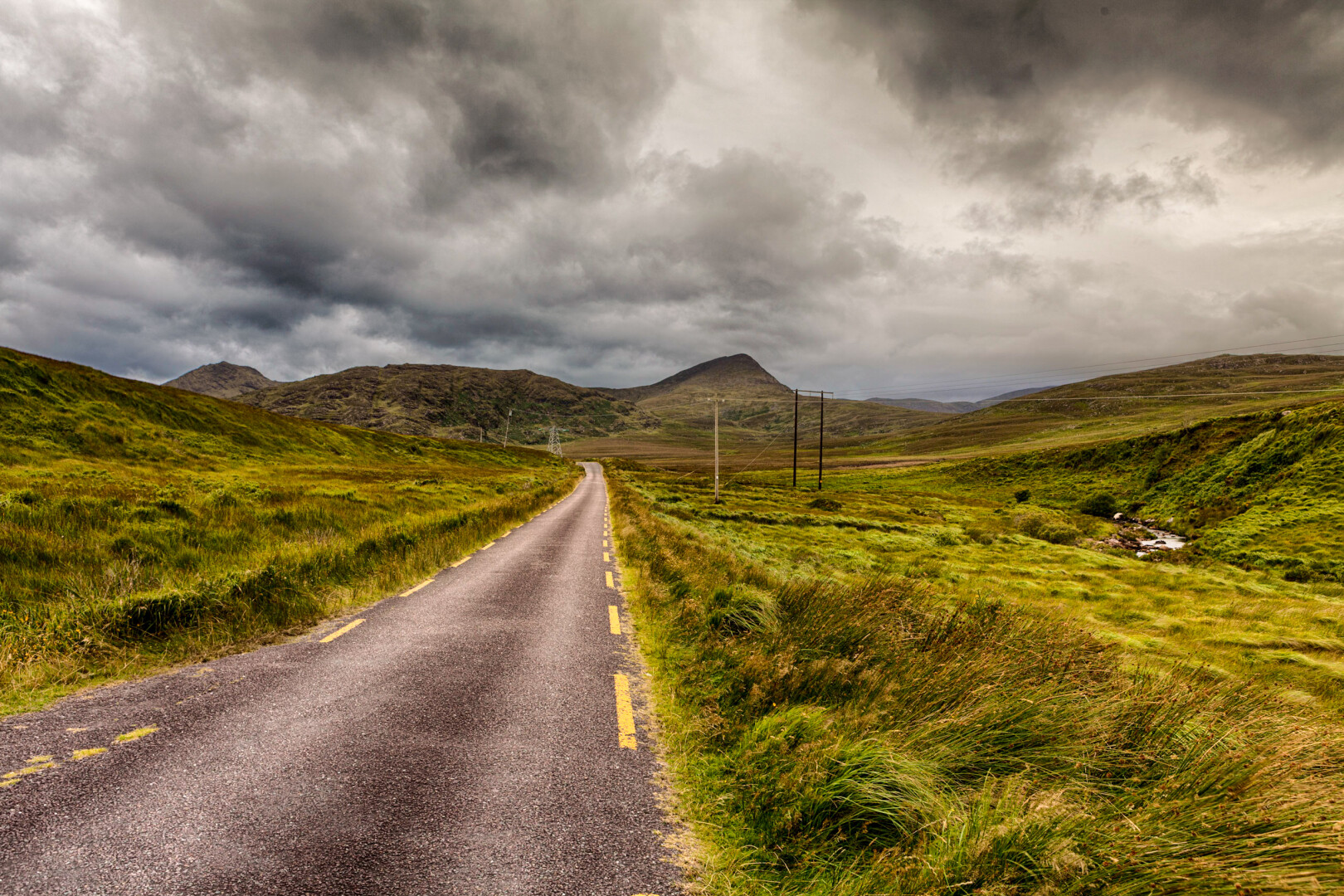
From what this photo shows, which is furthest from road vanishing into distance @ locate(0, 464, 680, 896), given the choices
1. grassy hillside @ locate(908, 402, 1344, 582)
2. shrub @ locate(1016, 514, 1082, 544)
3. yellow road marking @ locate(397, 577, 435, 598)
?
shrub @ locate(1016, 514, 1082, 544)

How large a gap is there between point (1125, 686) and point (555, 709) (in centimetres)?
580

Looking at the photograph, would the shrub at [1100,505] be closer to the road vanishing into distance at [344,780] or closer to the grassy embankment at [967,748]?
the grassy embankment at [967,748]

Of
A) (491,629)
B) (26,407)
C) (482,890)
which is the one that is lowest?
(491,629)

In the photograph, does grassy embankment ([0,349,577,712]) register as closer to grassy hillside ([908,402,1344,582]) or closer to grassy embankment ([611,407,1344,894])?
grassy embankment ([611,407,1344,894])

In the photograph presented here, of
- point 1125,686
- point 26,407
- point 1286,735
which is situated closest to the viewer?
point 1286,735

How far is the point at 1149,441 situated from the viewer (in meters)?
51.5

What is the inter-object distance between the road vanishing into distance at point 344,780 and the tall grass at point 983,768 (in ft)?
2.70

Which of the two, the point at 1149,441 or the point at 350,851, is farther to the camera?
the point at 1149,441

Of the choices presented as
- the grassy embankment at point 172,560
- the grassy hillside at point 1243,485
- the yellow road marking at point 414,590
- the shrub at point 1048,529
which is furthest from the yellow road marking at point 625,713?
the shrub at point 1048,529

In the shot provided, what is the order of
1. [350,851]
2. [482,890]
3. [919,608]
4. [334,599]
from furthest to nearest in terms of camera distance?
[334,599] → [919,608] → [350,851] → [482,890]

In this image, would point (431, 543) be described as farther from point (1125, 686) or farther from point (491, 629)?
point (1125, 686)

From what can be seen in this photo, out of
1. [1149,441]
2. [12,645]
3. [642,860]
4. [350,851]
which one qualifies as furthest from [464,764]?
[1149,441]

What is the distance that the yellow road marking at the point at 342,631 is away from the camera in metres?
7.66

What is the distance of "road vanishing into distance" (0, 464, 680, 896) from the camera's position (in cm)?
314
